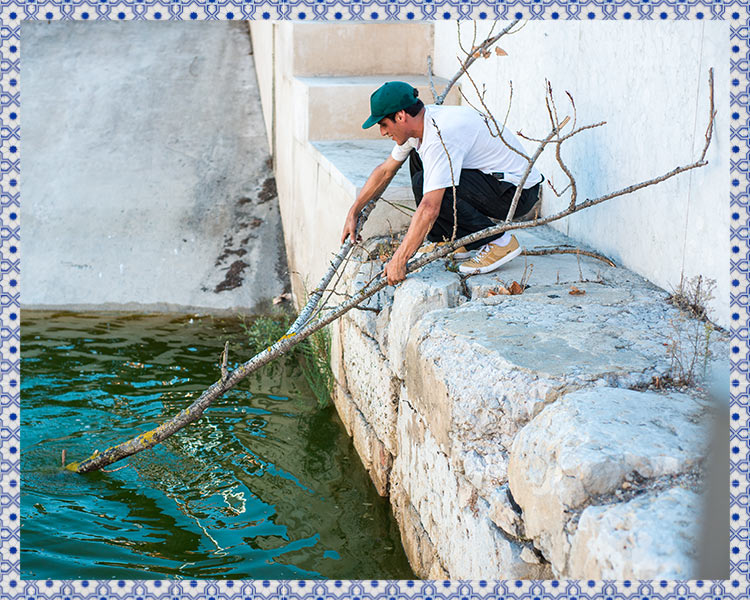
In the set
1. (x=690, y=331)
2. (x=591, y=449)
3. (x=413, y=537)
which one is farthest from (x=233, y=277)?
(x=591, y=449)

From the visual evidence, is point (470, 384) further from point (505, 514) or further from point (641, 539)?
point (641, 539)

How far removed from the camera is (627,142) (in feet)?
13.3

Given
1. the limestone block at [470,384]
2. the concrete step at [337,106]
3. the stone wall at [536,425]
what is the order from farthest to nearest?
the concrete step at [337,106] < the limestone block at [470,384] < the stone wall at [536,425]

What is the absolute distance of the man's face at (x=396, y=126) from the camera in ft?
12.6

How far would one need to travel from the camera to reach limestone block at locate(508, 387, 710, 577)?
2303 millimetres

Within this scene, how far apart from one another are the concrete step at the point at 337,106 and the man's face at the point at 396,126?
2.52m

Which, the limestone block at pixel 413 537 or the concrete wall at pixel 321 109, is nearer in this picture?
the limestone block at pixel 413 537

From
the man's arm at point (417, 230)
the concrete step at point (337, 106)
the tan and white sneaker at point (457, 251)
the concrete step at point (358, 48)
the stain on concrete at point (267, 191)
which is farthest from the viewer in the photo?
the stain on concrete at point (267, 191)

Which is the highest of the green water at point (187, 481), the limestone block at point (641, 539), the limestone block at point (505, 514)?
the limestone block at point (641, 539)

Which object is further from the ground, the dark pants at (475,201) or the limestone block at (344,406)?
the dark pants at (475,201)

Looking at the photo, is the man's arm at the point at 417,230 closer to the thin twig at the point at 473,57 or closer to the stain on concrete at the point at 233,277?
the thin twig at the point at 473,57

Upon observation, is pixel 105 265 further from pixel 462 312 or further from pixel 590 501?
pixel 590 501

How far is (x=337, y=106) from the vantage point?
21.0ft

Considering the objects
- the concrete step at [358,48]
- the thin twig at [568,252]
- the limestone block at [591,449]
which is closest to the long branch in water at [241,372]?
the thin twig at [568,252]
